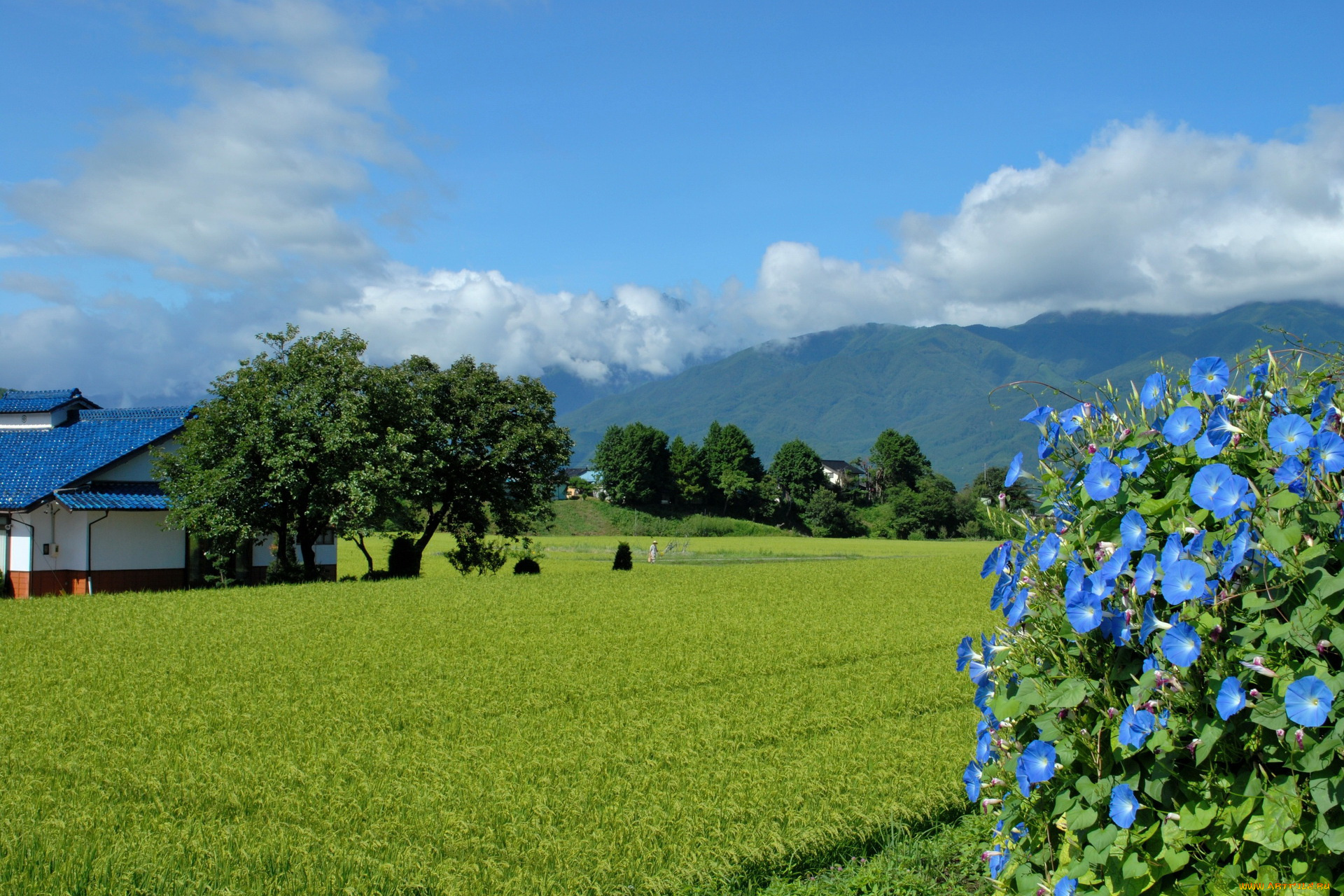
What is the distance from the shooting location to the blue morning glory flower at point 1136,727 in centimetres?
219

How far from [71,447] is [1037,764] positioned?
89.4 feet

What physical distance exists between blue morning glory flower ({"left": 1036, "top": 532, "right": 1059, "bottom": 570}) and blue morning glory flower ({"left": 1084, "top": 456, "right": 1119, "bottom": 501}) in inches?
7.8

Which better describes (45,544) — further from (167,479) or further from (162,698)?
(162,698)

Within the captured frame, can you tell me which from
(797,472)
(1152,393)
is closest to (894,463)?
(797,472)

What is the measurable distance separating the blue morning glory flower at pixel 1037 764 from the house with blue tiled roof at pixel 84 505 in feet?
77.7

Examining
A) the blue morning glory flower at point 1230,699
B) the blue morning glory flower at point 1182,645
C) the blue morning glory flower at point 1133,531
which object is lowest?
the blue morning glory flower at point 1230,699

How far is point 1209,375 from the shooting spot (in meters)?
2.51

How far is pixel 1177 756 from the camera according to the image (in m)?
2.33

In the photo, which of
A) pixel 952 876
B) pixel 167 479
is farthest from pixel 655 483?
pixel 952 876

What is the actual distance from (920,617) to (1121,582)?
16.3 metres

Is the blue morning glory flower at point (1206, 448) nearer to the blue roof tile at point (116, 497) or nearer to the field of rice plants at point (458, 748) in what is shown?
the field of rice plants at point (458, 748)

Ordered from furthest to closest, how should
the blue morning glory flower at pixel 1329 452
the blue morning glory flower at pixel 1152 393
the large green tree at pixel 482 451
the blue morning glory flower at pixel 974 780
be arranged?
the large green tree at pixel 482 451 → the blue morning glory flower at pixel 974 780 → the blue morning glory flower at pixel 1152 393 → the blue morning glory flower at pixel 1329 452

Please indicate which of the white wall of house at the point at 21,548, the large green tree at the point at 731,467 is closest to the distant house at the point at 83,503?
the white wall of house at the point at 21,548

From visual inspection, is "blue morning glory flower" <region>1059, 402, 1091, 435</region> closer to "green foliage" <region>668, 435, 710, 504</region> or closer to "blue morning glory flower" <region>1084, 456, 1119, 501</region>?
"blue morning glory flower" <region>1084, 456, 1119, 501</region>
